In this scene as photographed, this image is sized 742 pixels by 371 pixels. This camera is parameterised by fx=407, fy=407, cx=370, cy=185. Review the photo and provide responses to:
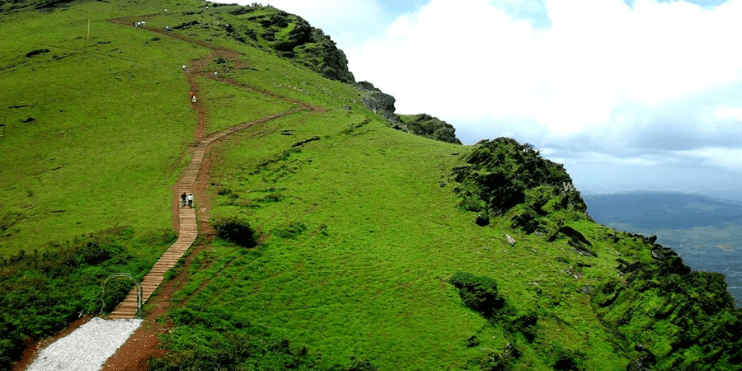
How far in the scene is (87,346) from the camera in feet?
76.4

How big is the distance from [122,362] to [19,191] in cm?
3450

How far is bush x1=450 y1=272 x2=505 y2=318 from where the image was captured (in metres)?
31.9

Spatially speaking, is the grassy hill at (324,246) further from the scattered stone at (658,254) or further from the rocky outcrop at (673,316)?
the scattered stone at (658,254)

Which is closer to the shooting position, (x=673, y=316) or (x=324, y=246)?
(x=673, y=316)

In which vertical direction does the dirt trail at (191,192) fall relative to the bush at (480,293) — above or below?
above

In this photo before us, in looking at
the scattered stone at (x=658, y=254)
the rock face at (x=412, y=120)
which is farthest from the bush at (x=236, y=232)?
the rock face at (x=412, y=120)

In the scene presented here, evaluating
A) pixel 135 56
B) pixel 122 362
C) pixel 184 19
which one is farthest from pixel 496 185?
pixel 184 19

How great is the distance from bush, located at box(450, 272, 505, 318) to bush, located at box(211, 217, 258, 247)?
18.1 metres

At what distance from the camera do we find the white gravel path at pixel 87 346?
859 inches

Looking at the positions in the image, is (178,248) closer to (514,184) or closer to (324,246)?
(324,246)

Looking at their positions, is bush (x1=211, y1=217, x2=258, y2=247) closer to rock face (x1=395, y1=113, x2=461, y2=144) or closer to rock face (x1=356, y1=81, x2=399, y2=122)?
rock face (x1=356, y1=81, x2=399, y2=122)

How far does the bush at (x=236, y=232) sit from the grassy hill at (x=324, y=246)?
0.87m

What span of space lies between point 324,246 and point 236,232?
787cm

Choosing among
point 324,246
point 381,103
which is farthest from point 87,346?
point 381,103
